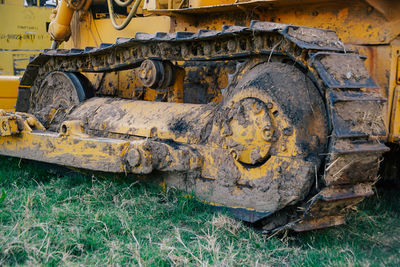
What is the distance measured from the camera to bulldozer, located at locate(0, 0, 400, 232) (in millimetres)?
3275

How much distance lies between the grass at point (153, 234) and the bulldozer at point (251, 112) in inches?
7.2

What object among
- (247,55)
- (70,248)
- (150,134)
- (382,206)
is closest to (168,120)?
(150,134)

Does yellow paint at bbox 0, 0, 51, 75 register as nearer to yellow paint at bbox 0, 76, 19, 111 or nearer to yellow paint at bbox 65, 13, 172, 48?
yellow paint at bbox 0, 76, 19, 111

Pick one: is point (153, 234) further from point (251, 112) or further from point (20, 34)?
point (20, 34)

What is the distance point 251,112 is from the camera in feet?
11.8

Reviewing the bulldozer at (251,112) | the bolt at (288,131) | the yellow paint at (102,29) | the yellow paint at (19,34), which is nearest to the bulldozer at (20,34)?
the yellow paint at (19,34)

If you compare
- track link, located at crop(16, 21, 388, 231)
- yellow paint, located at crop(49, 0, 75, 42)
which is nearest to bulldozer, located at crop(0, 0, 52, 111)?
yellow paint, located at crop(49, 0, 75, 42)

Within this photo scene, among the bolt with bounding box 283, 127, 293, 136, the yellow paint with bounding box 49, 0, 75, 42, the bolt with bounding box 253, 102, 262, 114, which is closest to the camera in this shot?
the bolt with bounding box 283, 127, 293, 136

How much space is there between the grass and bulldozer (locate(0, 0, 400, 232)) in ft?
0.60

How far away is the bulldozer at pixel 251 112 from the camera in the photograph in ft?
10.7

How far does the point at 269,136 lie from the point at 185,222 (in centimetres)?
87

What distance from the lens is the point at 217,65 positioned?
478 cm

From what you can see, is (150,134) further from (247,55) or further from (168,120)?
(247,55)

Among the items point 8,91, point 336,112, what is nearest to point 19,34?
point 8,91
